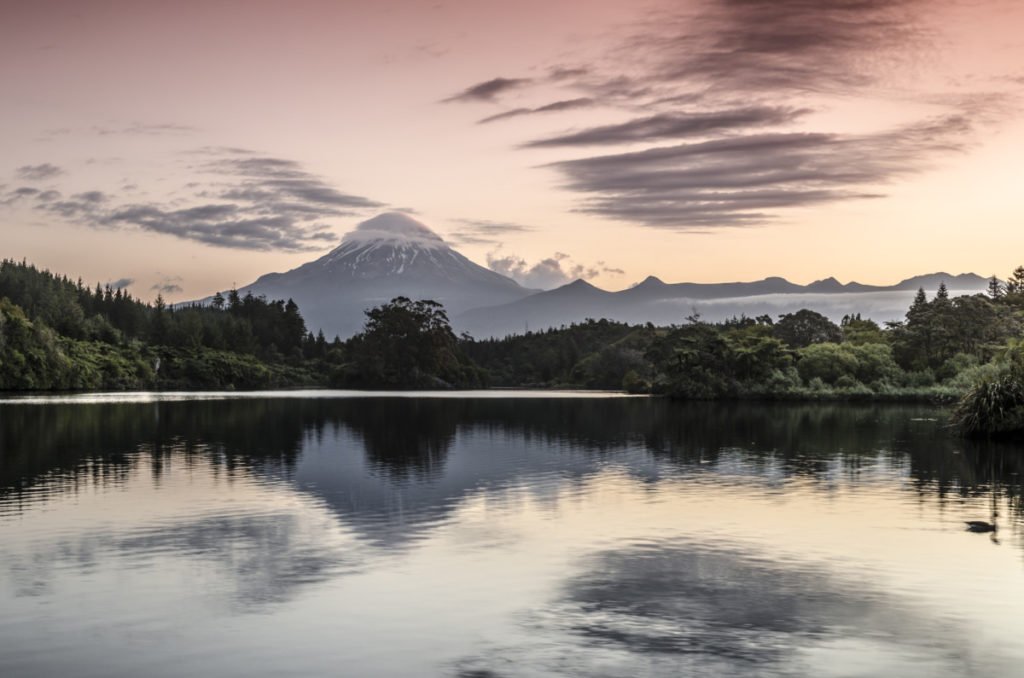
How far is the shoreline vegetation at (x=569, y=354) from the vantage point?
80875 mm

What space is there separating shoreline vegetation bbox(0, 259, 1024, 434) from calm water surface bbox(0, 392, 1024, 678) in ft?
66.5

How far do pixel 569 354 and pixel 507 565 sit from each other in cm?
16196

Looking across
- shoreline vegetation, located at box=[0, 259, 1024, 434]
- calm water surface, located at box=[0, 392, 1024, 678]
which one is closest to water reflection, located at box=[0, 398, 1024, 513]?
calm water surface, located at box=[0, 392, 1024, 678]

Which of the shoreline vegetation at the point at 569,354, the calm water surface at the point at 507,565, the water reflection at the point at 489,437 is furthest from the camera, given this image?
the shoreline vegetation at the point at 569,354

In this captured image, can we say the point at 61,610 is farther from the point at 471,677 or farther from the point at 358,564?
the point at 471,677

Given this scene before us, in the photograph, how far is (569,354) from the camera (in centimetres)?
17625

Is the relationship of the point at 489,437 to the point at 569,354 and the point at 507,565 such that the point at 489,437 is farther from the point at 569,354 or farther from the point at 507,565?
the point at 569,354

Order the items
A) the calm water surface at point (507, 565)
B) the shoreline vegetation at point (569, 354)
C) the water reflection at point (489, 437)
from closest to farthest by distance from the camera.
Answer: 1. the calm water surface at point (507, 565)
2. the water reflection at point (489, 437)
3. the shoreline vegetation at point (569, 354)

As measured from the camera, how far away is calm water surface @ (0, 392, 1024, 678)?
10172mm

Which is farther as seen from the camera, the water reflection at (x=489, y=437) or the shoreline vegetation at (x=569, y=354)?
the shoreline vegetation at (x=569, y=354)

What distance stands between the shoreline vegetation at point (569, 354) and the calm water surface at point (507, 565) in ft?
66.5

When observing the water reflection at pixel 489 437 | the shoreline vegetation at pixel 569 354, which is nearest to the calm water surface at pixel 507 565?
the water reflection at pixel 489 437

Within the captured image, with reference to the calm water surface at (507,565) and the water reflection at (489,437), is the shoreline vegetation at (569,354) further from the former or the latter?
the calm water surface at (507,565)

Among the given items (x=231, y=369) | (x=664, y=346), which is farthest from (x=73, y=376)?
(x=664, y=346)
